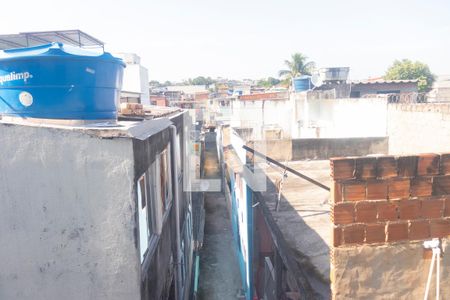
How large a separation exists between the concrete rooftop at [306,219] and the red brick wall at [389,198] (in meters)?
0.86

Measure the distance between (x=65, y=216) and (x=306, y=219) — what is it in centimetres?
319

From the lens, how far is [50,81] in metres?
3.44

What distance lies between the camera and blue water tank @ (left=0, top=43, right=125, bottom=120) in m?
3.39

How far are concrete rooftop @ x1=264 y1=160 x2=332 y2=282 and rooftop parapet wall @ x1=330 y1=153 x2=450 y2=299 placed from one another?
80 cm

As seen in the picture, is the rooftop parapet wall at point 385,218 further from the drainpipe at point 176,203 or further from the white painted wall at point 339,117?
the white painted wall at point 339,117

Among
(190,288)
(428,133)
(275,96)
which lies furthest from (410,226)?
(275,96)

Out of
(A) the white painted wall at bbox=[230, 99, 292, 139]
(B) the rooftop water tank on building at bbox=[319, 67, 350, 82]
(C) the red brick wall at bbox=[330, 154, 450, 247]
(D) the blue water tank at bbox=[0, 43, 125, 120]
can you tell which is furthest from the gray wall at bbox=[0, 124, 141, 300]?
(B) the rooftop water tank on building at bbox=[319, 67, 350, 82]

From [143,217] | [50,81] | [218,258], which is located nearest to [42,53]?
[50,81]

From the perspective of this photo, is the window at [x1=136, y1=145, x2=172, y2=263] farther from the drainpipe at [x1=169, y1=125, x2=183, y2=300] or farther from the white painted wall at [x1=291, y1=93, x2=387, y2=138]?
the white painted wall at [x1=291, y1=93, x2=387, y2=138]

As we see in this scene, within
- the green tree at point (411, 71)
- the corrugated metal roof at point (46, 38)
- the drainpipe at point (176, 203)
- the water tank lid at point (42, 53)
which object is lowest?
the drainpipe at point (176, 203)

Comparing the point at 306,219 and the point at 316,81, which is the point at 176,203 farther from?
the point at 316,81

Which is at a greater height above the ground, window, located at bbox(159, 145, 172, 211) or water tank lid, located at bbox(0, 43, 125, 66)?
water tank lid, located at bbox(0, 43, 125, 66)

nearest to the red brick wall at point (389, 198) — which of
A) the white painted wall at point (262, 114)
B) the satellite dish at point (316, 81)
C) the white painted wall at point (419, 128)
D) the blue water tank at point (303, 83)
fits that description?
the white painted wall at point (419, 128)

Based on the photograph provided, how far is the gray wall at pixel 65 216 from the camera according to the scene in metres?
3.36
